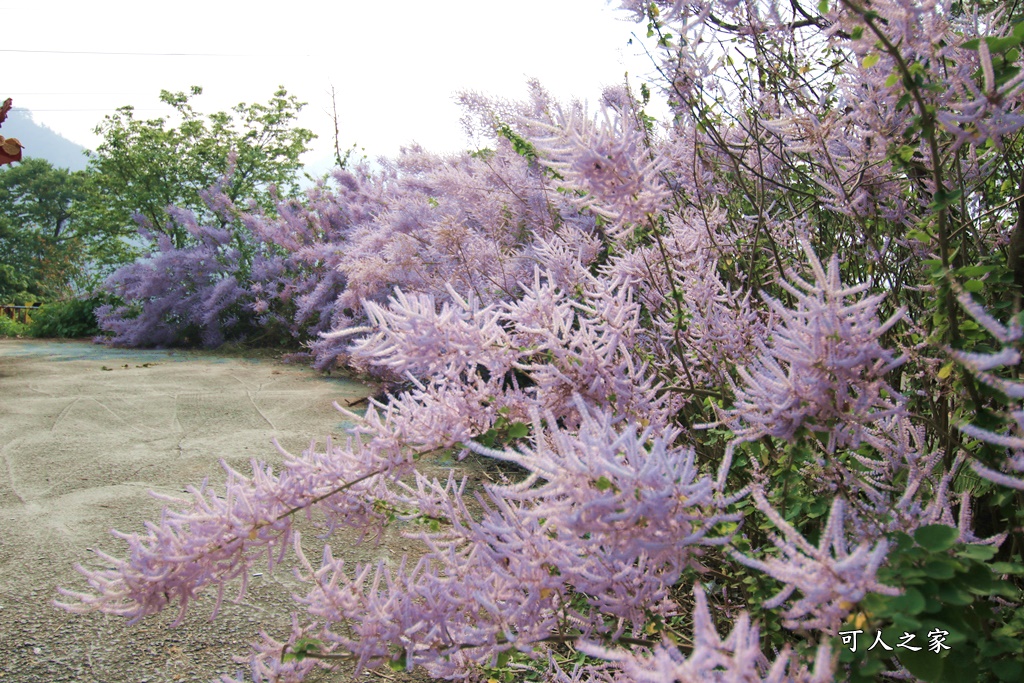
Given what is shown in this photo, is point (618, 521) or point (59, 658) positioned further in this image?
point (59, 658)

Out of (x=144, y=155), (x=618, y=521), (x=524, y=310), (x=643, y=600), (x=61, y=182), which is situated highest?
(x=61, y=182)

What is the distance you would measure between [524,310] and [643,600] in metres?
0.51

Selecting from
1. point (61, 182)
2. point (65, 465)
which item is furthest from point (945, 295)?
point (61, 182)

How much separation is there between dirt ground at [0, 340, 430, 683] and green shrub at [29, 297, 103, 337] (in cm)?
372

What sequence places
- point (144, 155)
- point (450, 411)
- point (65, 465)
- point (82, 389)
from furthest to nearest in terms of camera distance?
point (144, 155) → point (82, 389) → point (65, 465) → point (450, 411)

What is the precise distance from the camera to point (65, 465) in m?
3.84

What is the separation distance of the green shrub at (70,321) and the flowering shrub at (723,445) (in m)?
11.0

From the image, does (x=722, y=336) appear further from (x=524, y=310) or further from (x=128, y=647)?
(x=128, y=647)

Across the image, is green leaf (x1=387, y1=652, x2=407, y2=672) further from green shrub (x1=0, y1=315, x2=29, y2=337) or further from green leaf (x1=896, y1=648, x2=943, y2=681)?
green shrub (x1=0, y1=315, x2=29, y2=337)

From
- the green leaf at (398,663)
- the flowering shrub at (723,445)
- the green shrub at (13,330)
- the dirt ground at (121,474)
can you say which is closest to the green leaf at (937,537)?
the flowering shrub at (723,445)

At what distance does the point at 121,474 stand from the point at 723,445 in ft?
10.7

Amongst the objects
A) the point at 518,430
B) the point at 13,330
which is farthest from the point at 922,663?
the point at 13,330

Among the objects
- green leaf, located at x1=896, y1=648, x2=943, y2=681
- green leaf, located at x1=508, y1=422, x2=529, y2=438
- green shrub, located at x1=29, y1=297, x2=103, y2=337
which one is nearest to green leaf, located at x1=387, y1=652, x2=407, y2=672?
green leaf, located at x1=508, y1=422, x2=529, y2=438

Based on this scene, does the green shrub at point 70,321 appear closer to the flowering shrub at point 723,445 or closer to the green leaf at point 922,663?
the flowering shrub at point 723,445
